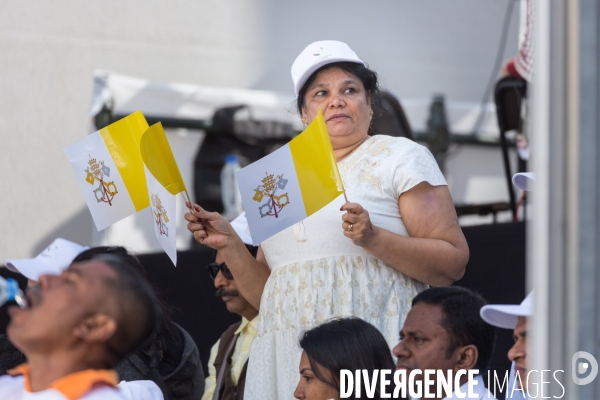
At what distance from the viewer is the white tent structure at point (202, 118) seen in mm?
5625

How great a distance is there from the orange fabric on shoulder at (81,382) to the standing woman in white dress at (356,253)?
854mm

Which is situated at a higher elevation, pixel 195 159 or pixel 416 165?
pixel 416 165

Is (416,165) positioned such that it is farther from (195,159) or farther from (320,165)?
(195,159)

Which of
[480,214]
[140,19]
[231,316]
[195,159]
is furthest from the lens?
[140,19]

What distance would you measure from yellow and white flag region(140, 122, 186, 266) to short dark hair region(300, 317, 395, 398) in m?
0.45

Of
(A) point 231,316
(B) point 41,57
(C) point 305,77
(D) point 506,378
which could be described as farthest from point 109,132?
(B) point 41,57

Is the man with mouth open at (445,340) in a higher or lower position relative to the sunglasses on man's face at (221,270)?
higher

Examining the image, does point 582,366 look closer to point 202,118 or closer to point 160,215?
point 160,215

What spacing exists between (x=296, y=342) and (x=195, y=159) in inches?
133

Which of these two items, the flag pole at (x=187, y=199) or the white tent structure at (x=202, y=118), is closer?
the flag pole at (x=187, y=199)

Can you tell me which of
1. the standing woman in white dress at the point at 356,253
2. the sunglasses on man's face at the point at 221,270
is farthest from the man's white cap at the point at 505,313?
the sunglasses on man's face at the point at 221,270

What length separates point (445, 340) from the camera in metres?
2.45

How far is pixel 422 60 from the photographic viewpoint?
22.4 ft

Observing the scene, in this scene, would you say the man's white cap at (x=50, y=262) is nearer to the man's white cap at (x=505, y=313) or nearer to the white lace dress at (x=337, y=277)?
the white lace dress at (x=337, y=277)
